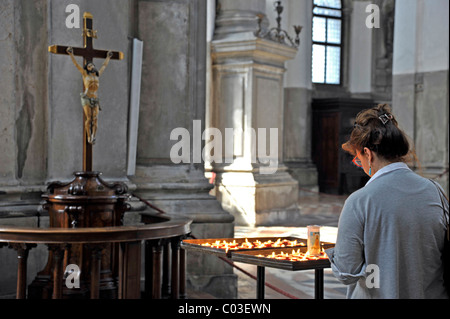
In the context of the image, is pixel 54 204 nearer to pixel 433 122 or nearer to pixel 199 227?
pixel 199 227

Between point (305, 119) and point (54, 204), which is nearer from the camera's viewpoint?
point (54, 204)

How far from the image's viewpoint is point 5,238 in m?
4.17

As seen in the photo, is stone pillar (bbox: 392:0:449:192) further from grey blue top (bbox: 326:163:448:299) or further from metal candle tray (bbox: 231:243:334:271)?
grey blue top (bbox: 326:163:448:299)

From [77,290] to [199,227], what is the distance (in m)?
1.78

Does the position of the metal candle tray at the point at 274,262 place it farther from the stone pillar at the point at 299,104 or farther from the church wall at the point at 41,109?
the stone pillar at the point at 299,104

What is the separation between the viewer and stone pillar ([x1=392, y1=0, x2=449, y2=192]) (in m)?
13.1

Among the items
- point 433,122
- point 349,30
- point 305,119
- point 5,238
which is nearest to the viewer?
point 5,238

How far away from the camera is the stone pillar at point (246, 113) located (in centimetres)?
1116

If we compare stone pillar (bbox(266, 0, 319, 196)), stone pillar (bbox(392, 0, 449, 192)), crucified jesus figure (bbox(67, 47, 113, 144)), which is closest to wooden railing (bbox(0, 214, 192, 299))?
crucified jesus figure (bbox(67, 47, 113, 144))

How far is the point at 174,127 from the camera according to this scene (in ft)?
21.0

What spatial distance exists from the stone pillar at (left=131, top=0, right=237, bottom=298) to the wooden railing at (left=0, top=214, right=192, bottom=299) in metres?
1.31

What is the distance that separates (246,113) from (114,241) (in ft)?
24.0

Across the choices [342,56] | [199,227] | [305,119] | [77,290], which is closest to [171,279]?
[77,290]

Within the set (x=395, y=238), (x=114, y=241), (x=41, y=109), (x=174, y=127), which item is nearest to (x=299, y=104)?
(x=174, y=127)
